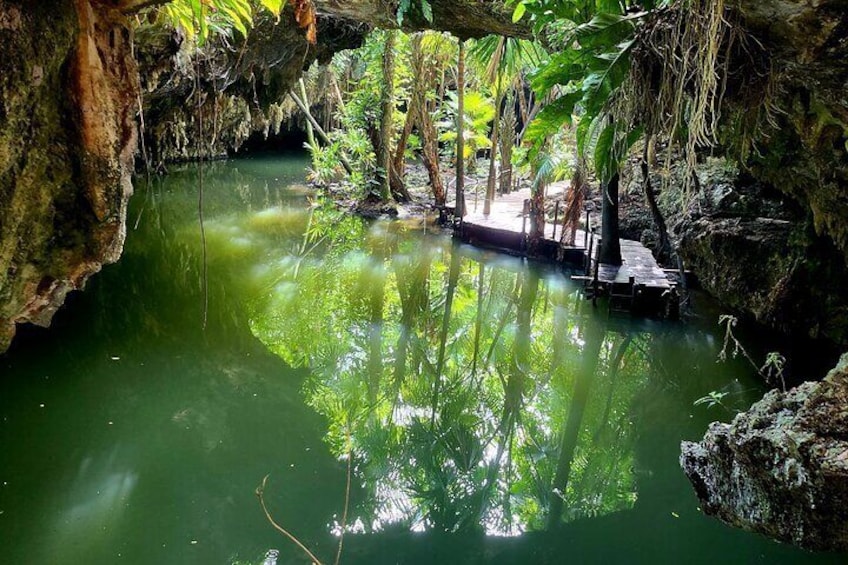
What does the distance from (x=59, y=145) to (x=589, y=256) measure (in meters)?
7.75

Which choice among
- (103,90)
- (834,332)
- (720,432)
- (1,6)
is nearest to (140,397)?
(103,90)

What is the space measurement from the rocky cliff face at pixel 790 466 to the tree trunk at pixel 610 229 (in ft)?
18.3

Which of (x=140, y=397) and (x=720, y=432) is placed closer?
(x=720, y=432)

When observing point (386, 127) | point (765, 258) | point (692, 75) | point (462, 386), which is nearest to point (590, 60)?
point (692, 75)

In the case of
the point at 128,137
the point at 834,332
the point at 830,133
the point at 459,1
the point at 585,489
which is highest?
the point at 459,1

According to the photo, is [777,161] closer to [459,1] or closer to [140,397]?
[459,1]

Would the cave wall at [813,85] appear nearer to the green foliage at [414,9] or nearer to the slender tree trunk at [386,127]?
the green foliage at [414,9]

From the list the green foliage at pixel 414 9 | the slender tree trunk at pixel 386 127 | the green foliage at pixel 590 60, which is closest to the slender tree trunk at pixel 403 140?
the slender tree trunk at pixel 386 127

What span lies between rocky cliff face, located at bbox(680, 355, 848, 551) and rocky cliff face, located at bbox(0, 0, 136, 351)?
429 centimetres

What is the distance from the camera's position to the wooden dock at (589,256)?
862cm

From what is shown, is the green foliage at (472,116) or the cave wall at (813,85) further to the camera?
the green foliage at (472,116)

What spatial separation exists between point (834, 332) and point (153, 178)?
1707 centimetres

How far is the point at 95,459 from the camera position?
15.9 ft

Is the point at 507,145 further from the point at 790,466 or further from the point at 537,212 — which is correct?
the point at 790,466
